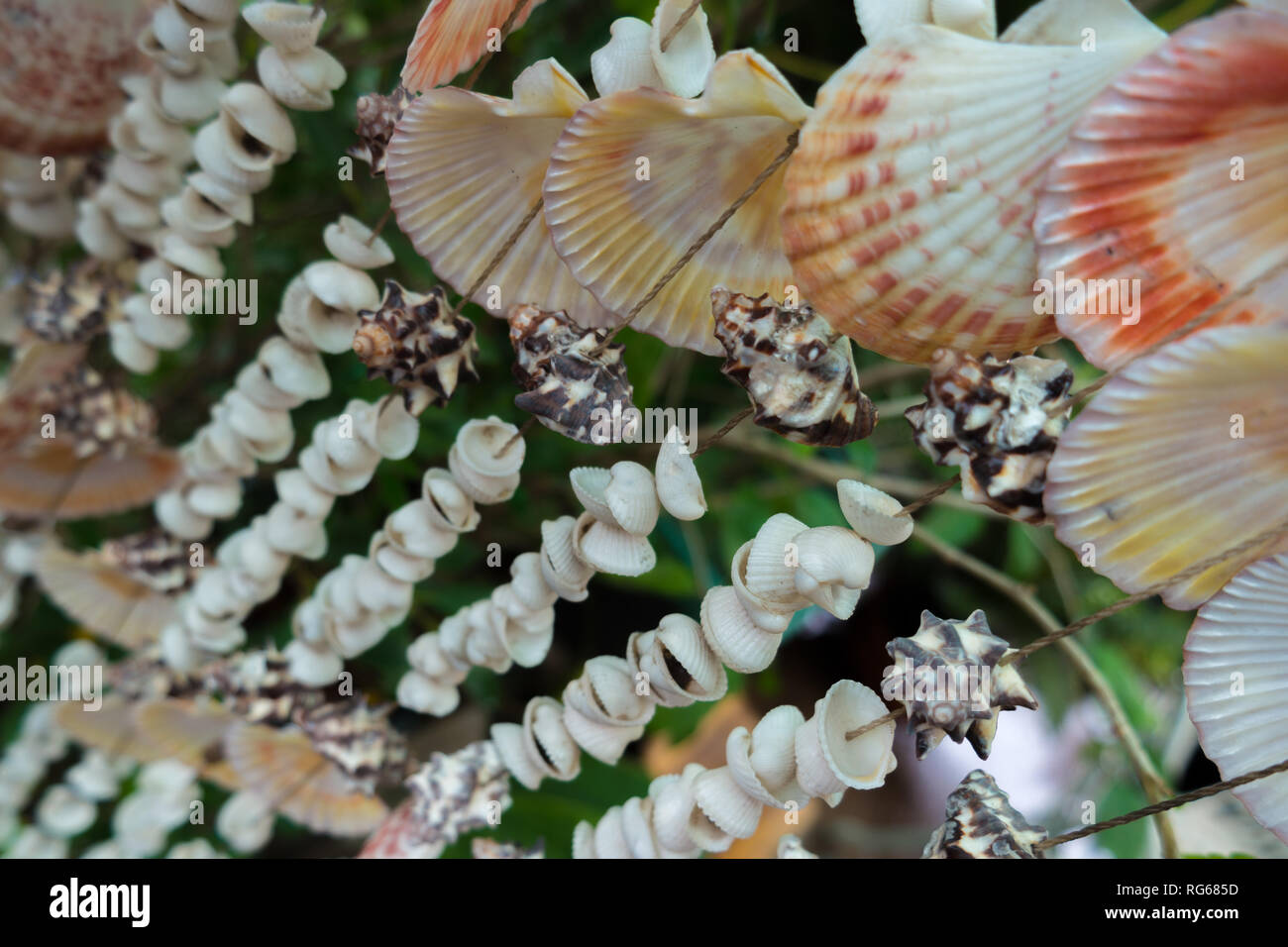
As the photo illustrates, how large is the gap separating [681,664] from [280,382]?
158 mm

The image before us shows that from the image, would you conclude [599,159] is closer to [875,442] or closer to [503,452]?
[503,452]

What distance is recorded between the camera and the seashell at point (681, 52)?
195 mm

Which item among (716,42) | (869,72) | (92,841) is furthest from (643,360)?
(92,841)

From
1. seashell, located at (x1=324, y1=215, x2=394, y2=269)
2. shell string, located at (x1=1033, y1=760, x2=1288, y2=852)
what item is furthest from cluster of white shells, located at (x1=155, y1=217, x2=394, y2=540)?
shell string, located at (x1=1033, y1=760, x2=1288, y2=852)

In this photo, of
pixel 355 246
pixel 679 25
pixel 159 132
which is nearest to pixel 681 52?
pixel 679 25

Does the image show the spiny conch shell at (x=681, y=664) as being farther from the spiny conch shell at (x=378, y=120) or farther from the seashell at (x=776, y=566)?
the spiny conch shell at (x=378, y=120)

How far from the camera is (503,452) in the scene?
254mm

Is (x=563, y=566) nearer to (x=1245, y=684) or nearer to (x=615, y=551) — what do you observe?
(x=615, y=551)

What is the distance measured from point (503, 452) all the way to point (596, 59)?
0.33 feet

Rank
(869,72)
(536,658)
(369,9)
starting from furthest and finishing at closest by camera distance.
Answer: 1. (369,9)
2. (536,658)
3. (869,72)


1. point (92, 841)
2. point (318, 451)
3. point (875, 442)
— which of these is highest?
point (318, 451)

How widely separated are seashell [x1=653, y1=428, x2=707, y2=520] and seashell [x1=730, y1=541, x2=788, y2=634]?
0.05 feet

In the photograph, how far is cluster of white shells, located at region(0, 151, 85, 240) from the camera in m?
0.40

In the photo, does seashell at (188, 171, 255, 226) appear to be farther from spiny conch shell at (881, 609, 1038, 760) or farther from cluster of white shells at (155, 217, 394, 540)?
spiny conch shell at (881, 609, 1038, 760)
